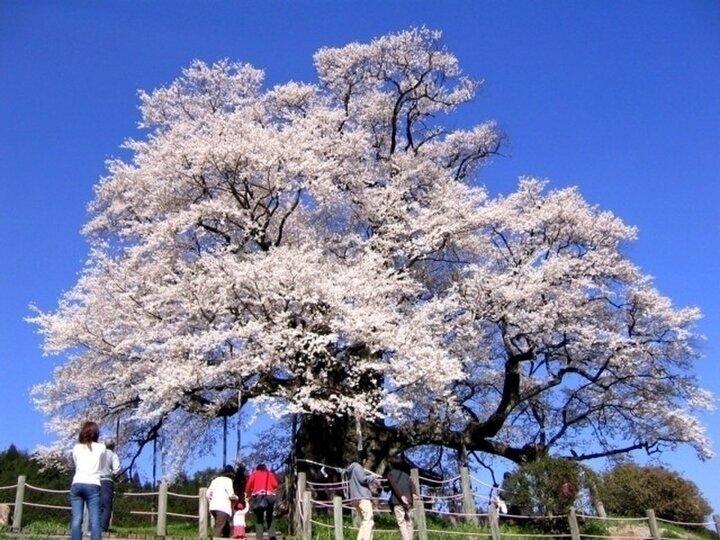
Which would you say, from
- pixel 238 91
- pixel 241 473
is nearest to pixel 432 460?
pixel 241 473

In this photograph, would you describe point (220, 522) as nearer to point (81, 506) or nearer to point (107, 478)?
point (107, 478)

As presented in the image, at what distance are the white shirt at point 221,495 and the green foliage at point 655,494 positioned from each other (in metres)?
9.86

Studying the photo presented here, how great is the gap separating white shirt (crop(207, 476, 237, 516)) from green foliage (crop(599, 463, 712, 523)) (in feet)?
32.3

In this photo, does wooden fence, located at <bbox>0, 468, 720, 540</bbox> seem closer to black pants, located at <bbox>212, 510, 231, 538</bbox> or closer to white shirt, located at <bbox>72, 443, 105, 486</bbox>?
black pants, located at <bbox>212, 510, 231, 538</bbox>

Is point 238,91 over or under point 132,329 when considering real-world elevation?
over

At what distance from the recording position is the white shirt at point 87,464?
23.0 ft

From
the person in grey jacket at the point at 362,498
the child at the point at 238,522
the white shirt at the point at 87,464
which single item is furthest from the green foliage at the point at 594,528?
the white shirt at the point at 87,464

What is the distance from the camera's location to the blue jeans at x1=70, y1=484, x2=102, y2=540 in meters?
7.00

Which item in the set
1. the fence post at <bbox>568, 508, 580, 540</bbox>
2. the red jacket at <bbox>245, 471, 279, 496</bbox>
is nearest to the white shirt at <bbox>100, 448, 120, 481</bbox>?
the red jacket at <bbox>245, 471, 279, 496</bbox>

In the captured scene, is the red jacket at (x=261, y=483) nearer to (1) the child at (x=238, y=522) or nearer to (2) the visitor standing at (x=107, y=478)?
(1) the child at (x=238, y=522)

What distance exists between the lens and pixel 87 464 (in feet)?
23.1

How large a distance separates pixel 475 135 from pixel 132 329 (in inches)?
539

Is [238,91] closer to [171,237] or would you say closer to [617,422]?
[171,237]

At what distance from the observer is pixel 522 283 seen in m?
20.8
